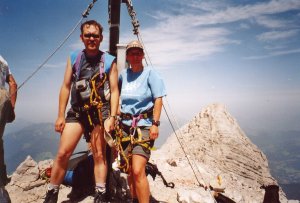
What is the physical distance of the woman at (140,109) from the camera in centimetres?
465

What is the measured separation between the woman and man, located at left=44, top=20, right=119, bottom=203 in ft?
1.03

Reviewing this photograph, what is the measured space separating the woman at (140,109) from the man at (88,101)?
0.31m

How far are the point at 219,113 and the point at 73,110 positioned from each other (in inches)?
487

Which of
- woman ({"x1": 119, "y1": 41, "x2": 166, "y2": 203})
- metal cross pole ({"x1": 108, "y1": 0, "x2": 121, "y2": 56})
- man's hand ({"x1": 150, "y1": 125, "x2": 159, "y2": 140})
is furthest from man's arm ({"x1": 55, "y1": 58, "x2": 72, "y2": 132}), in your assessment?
metal cross pole ({"x1": 108, "y1": 0, "x2": 121, "y2": 56})

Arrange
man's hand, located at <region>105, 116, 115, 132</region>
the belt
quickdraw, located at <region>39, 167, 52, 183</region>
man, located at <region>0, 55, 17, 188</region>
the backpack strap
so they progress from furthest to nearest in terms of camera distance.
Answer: quickdraw, located at <region>39, 167, 52, 183</region> → man, located at <region>0, 55, 17, 188</region> → the belt → the backpack strap → man's hand, located at <region>105, 116, 115, 132</region>

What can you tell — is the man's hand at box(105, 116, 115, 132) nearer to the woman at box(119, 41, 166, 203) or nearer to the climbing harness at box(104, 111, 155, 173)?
the climbing harness at box(104, 111, 155, 173)

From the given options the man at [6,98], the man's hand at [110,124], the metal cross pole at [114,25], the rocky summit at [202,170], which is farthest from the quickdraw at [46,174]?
the metal cross pole at [114,25]

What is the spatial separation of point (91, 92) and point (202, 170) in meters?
Result: 7.26

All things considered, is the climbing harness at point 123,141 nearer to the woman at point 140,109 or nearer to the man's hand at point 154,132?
the woman at point 140,109

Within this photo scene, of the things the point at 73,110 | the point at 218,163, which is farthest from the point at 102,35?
the point at 218,163

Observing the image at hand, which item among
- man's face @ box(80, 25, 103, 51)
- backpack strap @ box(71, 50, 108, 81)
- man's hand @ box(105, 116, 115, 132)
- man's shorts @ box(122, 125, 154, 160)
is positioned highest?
man's face @ box(80, 25, 103, 51)

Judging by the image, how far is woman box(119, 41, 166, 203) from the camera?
183 inches

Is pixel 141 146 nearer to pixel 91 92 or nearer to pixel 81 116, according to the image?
pixel 81 116

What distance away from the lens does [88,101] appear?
472 centimetres
